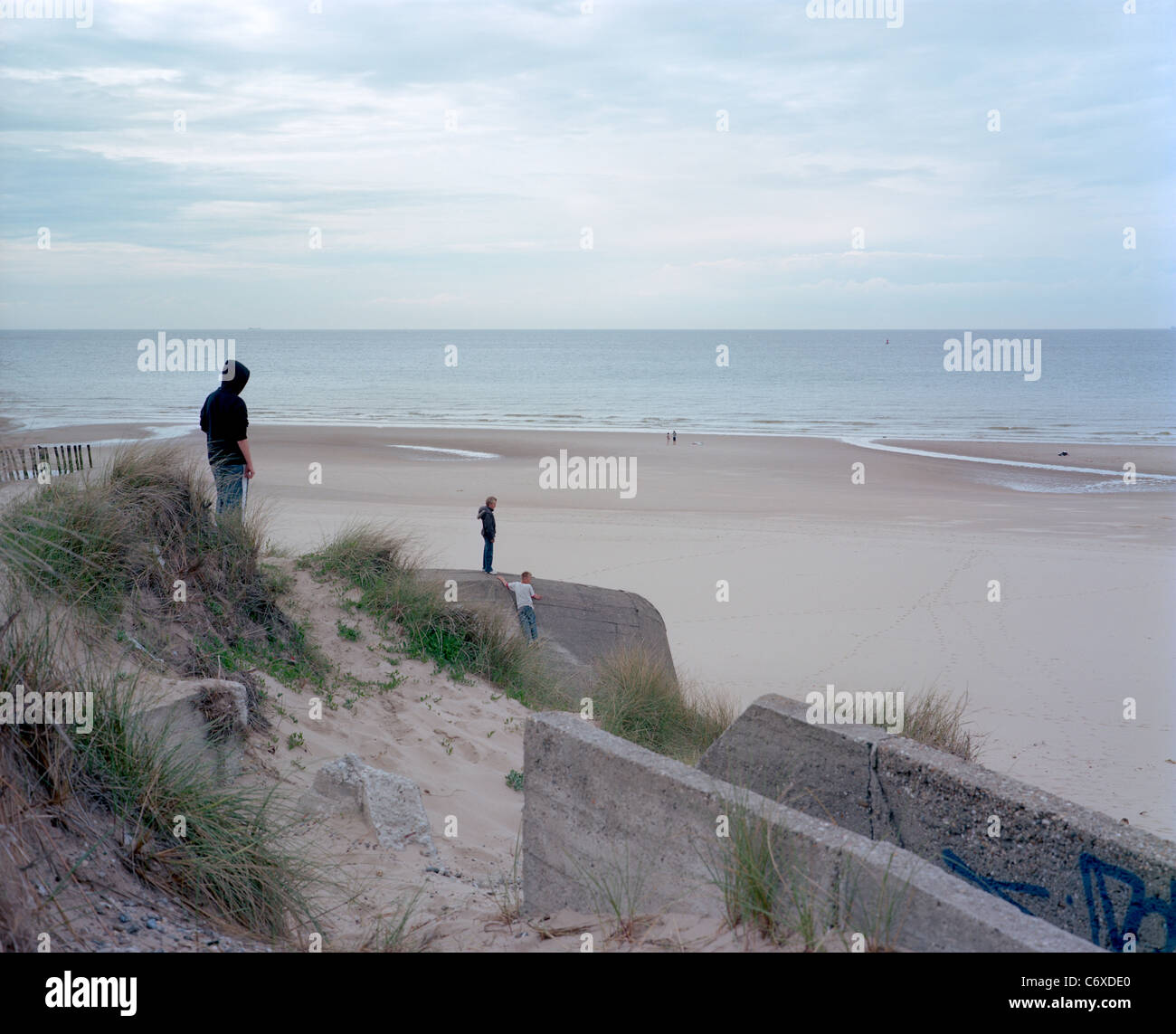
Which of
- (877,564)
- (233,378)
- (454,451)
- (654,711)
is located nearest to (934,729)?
(654,711)

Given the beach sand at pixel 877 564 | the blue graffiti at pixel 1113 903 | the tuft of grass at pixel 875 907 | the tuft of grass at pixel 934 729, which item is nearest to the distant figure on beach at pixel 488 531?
the beach sand at pixel 877 564

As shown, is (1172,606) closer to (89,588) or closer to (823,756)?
(823,756)

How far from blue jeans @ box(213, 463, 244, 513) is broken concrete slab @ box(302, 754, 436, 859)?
313cm

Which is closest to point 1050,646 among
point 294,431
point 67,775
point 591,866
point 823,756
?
point 823,756

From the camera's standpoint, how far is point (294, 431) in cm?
4009

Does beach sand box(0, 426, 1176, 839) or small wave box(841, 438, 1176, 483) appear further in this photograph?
small wave box(841, 438, 1176, 483)

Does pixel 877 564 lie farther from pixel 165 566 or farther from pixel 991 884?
pixel 991 884

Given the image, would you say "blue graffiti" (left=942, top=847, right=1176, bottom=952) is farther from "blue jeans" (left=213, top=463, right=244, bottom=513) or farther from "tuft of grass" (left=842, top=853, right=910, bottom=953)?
"blue jeans" (left=213, top=463, right=244, bottom=513)

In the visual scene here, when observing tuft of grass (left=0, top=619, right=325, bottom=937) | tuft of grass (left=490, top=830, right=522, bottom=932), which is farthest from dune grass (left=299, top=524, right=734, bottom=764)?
tuft of grass (left=0, top=619, right=325, bottom=937)

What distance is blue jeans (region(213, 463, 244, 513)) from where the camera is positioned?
789cm

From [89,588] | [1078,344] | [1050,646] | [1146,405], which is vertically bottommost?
[1050,646]

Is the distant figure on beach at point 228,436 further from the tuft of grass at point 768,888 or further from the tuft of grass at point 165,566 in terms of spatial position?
the tuft of grass at point 768,888

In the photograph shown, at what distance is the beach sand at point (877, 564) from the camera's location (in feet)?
35.3
